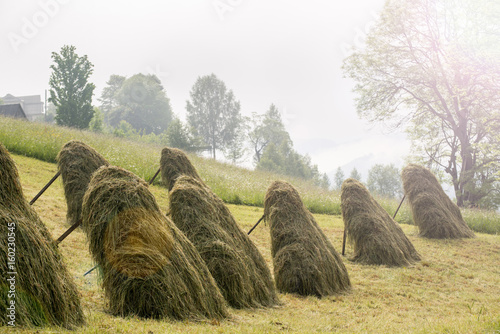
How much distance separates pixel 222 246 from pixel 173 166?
11.5 feet

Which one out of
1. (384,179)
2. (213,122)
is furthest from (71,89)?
(384,179)

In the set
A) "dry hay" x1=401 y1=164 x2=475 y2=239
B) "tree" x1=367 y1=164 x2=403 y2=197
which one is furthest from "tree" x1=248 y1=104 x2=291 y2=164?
"dry hay" x1=401 y1=164 x2=475 y2=239

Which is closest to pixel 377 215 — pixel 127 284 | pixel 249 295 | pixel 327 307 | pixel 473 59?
pixel 327 307

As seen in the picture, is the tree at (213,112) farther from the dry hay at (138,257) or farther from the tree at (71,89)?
the dry hay at (138,257)

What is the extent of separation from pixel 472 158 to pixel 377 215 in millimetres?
22139

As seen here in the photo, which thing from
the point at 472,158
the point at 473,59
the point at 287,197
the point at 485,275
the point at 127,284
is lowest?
the point at 485,275

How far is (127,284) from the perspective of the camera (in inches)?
191

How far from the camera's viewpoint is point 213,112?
68.8 metres

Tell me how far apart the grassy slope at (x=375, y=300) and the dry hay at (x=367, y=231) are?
45 centimetres

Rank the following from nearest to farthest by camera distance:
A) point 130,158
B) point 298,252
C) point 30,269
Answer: point 30,269 < point 298,252 < point 130,158

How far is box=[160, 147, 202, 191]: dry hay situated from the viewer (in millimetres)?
9234

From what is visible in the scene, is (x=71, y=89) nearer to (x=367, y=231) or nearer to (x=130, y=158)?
(x=130, y=158)

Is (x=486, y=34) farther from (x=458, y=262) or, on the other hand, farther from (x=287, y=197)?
(x=287, y=197)

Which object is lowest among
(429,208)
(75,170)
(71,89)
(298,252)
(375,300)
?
(375,300)
